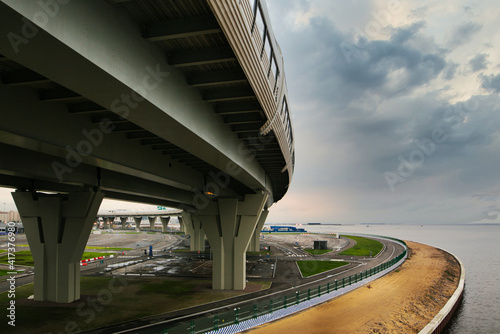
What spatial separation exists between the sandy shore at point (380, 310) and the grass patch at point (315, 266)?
30.2ft

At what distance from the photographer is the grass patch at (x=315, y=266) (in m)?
41.5

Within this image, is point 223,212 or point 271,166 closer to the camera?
point 271,166

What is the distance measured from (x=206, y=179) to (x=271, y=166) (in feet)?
17.4

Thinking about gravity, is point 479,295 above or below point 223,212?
below

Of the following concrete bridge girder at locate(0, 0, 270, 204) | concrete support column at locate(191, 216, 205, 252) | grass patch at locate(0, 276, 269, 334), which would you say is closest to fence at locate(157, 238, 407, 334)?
grass patch at locate(0, 276, 269, 334)

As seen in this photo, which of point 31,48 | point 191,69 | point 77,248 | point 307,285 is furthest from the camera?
point 307,285

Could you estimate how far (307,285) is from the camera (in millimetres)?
32625

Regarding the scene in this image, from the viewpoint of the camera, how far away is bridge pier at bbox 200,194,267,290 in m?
29.5

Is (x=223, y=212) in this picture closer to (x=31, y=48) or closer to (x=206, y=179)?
(x=206, y=179)

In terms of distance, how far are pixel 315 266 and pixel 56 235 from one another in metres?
32.7

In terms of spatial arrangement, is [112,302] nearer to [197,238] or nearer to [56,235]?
[56,235]

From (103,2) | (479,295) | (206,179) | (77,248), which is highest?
(103,2)

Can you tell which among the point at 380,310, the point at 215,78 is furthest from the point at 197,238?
the point at 215,78

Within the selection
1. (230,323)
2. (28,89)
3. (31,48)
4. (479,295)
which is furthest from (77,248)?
(479,295)
